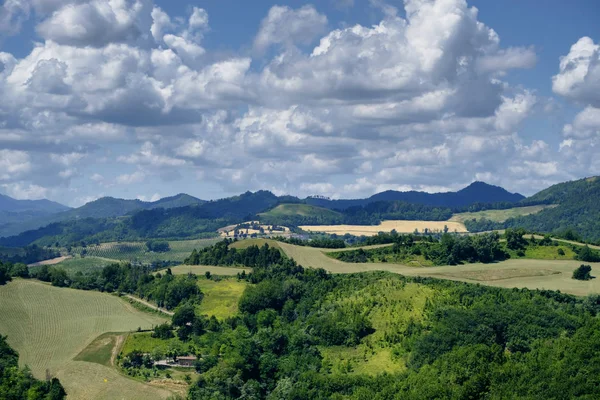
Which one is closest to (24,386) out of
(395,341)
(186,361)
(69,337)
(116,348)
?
(116,348)

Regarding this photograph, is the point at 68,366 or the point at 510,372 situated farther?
the point at 68,366

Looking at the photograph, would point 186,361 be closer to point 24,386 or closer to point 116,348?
point 116,348

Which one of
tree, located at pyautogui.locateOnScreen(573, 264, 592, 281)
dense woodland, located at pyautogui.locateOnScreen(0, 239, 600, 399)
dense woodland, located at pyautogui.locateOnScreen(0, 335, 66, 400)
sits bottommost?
dense woodland, located at pyautogui.locateOnScreen(0, 335, 66, 400)

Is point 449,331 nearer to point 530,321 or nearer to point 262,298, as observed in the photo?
point 530,321

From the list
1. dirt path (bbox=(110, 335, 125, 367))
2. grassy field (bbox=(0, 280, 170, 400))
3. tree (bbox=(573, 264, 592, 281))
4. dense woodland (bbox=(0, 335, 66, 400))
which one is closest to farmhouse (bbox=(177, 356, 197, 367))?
grassy field (bbox=(0, 280, 170, 400))

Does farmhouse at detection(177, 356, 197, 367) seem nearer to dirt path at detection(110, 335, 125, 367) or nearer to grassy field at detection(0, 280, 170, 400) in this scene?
grassy field at detection(0, 280, 170, 400)

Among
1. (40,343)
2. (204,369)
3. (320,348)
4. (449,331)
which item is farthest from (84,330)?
(449,331)

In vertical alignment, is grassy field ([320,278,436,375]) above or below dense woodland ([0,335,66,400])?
above
